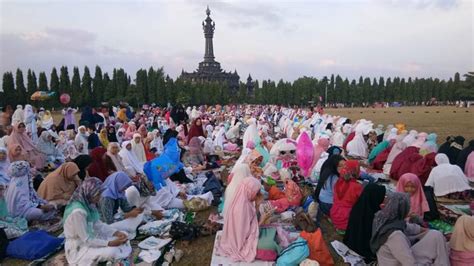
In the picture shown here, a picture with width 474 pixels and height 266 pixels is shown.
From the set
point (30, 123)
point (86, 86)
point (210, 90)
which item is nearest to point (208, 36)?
point (210, 90)

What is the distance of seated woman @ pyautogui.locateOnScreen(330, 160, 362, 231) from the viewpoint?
453cm

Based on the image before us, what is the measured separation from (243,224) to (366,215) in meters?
1.35

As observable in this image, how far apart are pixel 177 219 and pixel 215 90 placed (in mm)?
43965

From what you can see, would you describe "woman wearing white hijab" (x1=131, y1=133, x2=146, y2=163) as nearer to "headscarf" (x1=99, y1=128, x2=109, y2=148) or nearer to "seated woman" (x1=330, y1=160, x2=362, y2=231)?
"headscarf" (x1=99, y1=128, x2=109, y2=148)

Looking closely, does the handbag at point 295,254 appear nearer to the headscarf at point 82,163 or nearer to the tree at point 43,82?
the headscarf at point 82,163

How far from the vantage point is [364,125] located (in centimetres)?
1169

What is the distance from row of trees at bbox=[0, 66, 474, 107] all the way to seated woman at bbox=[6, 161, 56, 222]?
3535 centimetres

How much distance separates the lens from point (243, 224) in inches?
148

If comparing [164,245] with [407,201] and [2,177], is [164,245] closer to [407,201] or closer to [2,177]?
[407,201]

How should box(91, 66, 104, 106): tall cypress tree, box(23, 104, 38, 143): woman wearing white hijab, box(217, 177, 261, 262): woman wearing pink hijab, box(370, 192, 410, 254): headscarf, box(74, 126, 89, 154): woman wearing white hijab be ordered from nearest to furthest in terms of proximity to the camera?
box(370, 192, 410, 254): headscarf
box(217, 177, 261, 262): woman wearing pink hijab
box(74, 126, 89, 154): woman wearing white hijab
box(23, 104, 38, 143): woman wearing white hijab
box(91, 66, 104, 106): tall cypress tree

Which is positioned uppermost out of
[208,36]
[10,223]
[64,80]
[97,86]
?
[208,36]

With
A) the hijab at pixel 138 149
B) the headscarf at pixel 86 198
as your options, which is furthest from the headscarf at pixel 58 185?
the hijab at pixel 138 149

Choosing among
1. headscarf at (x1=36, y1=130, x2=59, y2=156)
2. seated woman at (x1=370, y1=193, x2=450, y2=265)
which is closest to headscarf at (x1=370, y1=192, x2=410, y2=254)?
seated woman at (x1=370, y1=193, x2=450, y2=265)

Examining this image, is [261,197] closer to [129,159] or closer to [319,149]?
[129,159]
